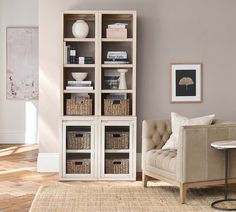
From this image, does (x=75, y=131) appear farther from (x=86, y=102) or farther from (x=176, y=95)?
(x=176, y=95)

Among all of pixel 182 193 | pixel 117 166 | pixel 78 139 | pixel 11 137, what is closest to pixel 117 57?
pixel 78 139

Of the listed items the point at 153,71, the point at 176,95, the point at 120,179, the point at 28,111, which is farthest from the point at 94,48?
the point at 28,111

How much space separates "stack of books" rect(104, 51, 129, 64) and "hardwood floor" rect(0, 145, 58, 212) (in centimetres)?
151

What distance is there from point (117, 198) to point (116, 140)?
112cm

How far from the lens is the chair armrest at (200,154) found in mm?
4480

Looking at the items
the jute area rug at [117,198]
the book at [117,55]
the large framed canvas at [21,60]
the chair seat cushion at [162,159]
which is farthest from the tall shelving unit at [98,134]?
the large framed canvas at [21,60]

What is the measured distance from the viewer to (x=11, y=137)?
8766 millimetres

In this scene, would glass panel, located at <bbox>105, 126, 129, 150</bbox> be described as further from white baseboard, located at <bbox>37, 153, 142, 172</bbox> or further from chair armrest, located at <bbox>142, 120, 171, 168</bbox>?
white baseboard, located at <bbox>37, 153, 142, 172</bbox>

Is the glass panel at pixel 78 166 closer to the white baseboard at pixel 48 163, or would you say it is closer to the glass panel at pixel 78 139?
the glass panel at pixel 78 139

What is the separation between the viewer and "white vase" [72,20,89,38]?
18.8 feet

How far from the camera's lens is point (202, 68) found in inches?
240

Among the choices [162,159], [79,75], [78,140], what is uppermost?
[79,75]

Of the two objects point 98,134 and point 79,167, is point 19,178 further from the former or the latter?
point 98,134

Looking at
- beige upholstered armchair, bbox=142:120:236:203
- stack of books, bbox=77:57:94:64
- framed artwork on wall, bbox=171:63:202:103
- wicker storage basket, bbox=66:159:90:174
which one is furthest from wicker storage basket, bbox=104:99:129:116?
beige upholstered armchair, bbox=142:120:236:203
